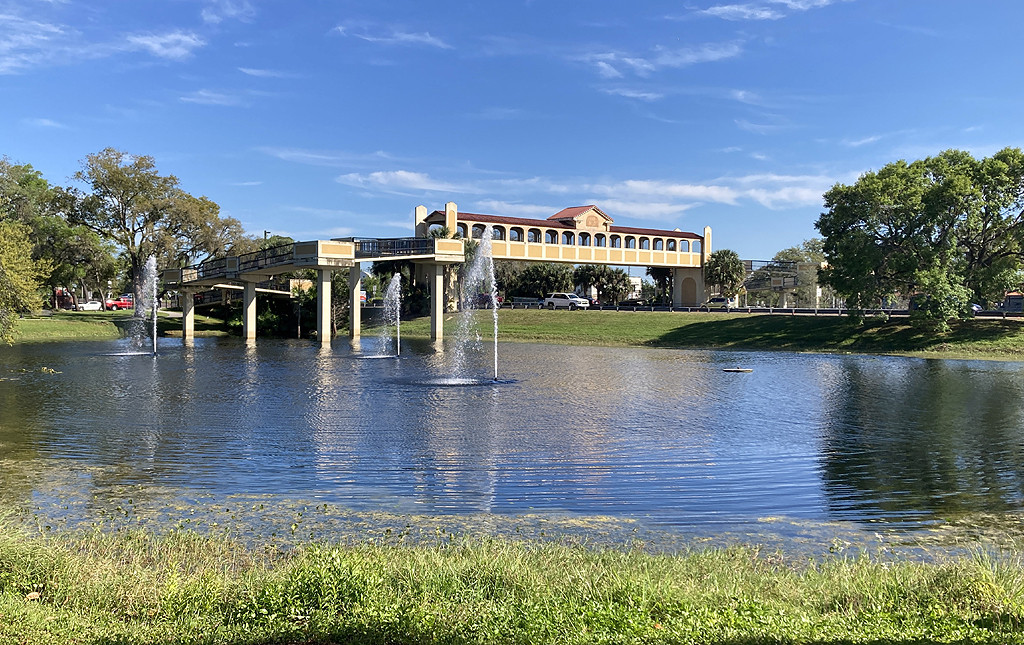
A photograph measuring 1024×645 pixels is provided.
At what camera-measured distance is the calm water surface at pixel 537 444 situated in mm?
11852

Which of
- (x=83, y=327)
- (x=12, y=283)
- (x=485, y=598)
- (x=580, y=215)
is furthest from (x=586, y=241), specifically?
(x=485, y=598)

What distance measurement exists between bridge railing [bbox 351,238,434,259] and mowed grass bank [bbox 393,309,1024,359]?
11015 millimetres

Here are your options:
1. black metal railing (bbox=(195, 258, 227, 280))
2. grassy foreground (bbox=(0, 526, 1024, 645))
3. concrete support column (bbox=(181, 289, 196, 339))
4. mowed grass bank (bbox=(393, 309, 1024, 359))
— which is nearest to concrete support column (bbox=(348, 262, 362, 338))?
mowed grass bank (bbox=(393, 309, 1024, 359))

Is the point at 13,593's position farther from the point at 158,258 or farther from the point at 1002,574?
the point at 158,258

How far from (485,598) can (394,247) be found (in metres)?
54.4

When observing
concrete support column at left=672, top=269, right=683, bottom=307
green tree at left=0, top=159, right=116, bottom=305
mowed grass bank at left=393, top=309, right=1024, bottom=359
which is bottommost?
mowed grass bank at left=393, top=309, right=1024, bottom=359

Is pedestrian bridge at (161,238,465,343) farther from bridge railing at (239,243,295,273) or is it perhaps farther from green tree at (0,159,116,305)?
green tree at (0,159,116,305)

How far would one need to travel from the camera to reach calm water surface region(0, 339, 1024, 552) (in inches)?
467

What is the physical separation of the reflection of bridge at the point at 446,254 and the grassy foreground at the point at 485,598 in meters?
50.3

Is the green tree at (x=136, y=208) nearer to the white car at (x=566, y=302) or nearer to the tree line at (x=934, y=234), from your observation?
the white car at (x=566, y=302)

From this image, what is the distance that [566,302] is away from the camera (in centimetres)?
8675

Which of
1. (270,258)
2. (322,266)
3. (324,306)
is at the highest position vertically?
(270,258)

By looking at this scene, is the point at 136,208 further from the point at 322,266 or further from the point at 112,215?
the point at 322,266

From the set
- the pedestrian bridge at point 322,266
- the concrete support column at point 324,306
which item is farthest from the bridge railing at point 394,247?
the concrete support column at point 324,306
